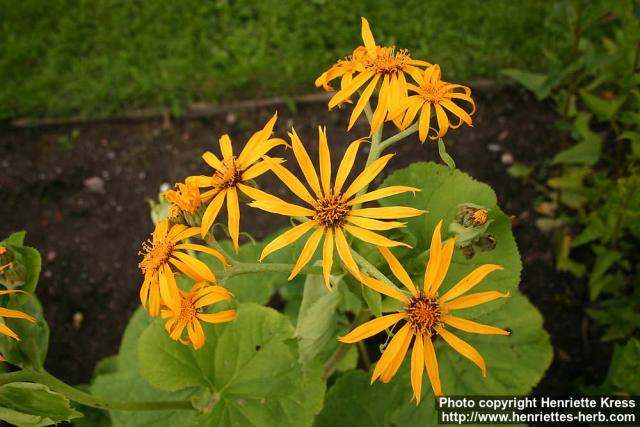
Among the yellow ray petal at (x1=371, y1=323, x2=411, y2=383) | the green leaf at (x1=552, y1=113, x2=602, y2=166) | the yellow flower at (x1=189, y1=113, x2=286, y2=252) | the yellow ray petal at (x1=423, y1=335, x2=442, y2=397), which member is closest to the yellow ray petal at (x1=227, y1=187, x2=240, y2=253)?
the yellow flower at (x1=189, y1=113, x2=286, y2=252)

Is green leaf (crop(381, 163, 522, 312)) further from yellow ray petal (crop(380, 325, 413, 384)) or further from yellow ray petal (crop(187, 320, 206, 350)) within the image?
yellow ray petal (crop(187, 320, 206, 350))

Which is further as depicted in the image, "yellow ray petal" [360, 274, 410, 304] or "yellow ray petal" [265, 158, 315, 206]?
"yellow ray petal" [265, 158, 315, 206]

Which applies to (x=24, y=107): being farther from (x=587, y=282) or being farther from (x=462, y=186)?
(x=587, y=282)

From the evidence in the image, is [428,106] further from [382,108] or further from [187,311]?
[187,311]

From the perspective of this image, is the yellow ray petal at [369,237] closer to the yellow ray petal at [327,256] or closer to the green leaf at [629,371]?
the yellow ray petal at [327,256]

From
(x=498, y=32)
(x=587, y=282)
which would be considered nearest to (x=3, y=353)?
(x=587, y=282)

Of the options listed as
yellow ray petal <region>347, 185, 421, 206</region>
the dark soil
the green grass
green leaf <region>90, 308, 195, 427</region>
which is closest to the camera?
yellow ray petal <region>347, 185, 421, 206</region>

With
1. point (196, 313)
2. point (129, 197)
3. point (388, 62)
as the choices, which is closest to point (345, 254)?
point (196, 313)

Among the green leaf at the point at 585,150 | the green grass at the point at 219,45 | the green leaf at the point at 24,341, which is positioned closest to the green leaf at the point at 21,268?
the green leaf at the point at 24,341
